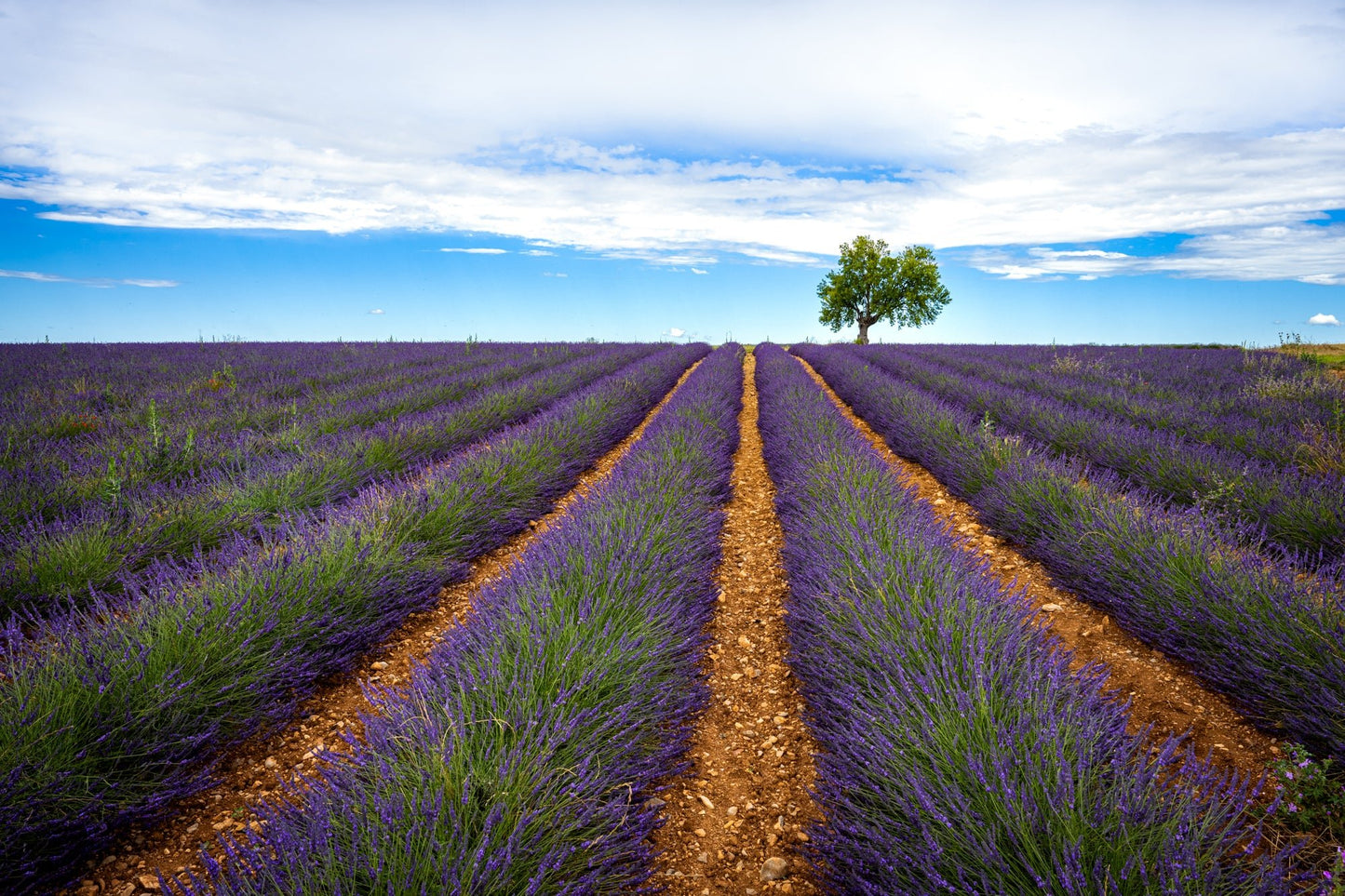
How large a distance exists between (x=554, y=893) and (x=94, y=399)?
11.2 metres

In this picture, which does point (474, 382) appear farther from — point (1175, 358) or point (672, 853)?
point (1175, 358)

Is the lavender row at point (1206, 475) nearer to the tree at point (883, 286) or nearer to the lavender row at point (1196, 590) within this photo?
the lavender row at point (1196, 590)

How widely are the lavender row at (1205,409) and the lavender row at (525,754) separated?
5543mm

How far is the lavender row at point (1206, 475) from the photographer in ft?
12.2

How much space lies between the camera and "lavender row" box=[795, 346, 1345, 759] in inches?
91.4

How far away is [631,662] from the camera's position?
2.30 m

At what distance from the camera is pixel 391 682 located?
110 inches

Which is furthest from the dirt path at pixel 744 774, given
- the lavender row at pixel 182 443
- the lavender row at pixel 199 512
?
the lavender row at pixel 182 443

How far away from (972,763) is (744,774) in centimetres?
97

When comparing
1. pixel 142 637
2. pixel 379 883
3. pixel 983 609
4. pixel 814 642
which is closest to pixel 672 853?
pixel 379 883

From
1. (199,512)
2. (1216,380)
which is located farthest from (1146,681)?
(1216,380)

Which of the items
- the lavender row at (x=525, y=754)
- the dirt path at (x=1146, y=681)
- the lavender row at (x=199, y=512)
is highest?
the lavender row at (x=199, y=512)

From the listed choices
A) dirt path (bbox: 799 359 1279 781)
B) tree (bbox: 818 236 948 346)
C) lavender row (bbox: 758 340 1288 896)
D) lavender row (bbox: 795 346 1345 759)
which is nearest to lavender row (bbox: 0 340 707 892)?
lavender row (bbox: 758 340 1288 896)

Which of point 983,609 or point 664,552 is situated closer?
point 983,609
